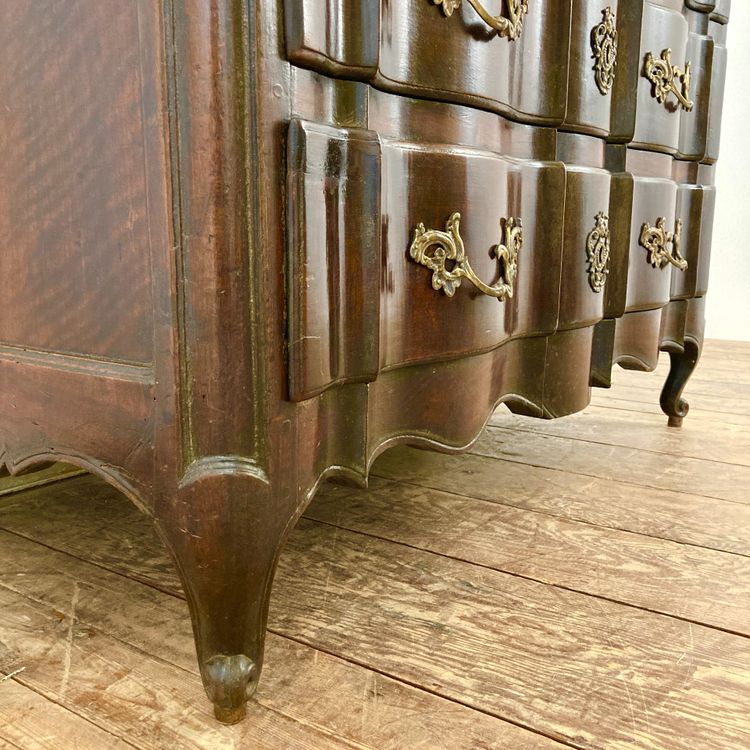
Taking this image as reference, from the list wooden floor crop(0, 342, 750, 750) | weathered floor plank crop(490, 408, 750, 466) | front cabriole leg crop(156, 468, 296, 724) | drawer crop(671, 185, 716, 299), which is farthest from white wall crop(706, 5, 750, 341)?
front cabriole leg crop(156, 468, 296, 724)

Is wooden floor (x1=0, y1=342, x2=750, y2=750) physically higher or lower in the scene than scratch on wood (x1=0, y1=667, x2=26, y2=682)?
lower

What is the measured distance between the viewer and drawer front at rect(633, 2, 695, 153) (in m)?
1.04

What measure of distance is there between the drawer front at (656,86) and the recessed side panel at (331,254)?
0.61m

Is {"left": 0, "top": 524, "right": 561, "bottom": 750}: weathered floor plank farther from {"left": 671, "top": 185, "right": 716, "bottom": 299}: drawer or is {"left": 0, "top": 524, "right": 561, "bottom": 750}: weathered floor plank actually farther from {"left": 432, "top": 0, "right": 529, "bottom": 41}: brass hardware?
{"left": 671, "top": 185, "right": 716, "bottom": 299}: drawer

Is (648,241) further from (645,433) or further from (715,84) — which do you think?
(645,433)

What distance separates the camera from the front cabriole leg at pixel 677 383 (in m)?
1.50

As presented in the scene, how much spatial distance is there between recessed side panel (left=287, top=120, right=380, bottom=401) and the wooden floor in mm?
263

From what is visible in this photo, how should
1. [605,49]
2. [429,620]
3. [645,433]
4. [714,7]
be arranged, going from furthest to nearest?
[645,433] < [714,7] < [605,49] < [429,620]

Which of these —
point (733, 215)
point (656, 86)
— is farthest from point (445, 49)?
point (733, 215)

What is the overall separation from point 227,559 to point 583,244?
599 mm

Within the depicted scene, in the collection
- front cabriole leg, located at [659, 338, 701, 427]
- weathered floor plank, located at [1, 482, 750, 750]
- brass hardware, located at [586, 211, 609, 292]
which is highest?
brass hardware, located at [586, 211, 609, 292]

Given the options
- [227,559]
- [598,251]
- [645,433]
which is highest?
[598,251]

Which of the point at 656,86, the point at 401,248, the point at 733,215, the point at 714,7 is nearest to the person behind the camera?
the point at 401,248

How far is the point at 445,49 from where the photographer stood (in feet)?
2.21
